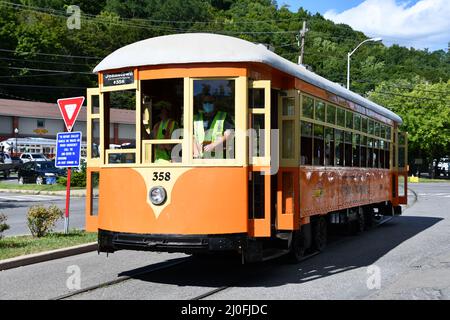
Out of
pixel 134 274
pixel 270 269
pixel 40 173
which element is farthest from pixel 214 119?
pixel 40 173

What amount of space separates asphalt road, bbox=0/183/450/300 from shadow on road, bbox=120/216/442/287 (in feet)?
0.04

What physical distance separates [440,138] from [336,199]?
5531 cm

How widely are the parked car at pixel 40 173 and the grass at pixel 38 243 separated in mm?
25789

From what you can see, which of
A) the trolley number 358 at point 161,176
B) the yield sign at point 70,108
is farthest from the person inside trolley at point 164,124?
the yield sign at point 70,108

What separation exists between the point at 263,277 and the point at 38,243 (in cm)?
461

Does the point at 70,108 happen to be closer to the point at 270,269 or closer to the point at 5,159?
the point at 270,269

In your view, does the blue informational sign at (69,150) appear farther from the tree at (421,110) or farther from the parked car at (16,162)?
the tree at (421,110)

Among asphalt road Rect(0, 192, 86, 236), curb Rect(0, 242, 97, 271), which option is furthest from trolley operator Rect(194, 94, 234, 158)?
asphalt road Rect(0, 192, 86, 236)

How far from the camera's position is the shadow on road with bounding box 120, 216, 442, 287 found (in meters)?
8.56

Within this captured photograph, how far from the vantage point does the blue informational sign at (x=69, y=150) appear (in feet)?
41.3

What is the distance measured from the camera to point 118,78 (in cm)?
847

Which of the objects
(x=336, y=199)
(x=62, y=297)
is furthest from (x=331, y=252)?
(x=62, y=297)

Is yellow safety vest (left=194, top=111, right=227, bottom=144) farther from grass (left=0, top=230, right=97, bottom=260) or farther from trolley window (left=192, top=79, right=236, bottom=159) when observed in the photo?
grass (left=0, top=230, right=97, bottom=260)
